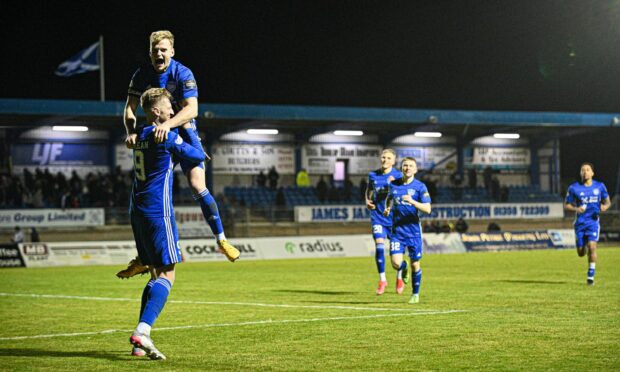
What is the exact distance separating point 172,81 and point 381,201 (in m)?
8.53

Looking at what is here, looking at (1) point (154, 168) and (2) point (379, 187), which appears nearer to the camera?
(1) point (154, 168)

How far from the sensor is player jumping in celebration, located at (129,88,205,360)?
834cm

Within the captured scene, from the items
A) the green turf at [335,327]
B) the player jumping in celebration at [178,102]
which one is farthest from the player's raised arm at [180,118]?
the green turf at [335,327]

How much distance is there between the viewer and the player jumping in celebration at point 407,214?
15.0 meters

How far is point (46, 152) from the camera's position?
4522cm

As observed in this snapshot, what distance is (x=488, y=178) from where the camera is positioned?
52375 mm

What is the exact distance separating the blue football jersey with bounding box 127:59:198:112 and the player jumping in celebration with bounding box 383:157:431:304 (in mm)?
6378

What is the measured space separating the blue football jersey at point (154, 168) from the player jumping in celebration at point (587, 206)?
1203cm

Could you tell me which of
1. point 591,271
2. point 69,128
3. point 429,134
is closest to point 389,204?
point 591,271

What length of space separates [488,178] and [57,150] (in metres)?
23.2

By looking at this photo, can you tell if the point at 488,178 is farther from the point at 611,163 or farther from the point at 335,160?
the point at 611,163

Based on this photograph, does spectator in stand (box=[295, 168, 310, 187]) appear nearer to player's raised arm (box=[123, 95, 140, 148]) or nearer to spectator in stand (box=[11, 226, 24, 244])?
spectator in stand (box=[11, 226, 24, 244])

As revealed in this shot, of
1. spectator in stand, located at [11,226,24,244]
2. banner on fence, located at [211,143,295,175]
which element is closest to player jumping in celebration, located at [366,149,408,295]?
spectator in stand, located at [11,226,24,244]

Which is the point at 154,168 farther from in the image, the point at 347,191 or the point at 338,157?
the point at 338,157
